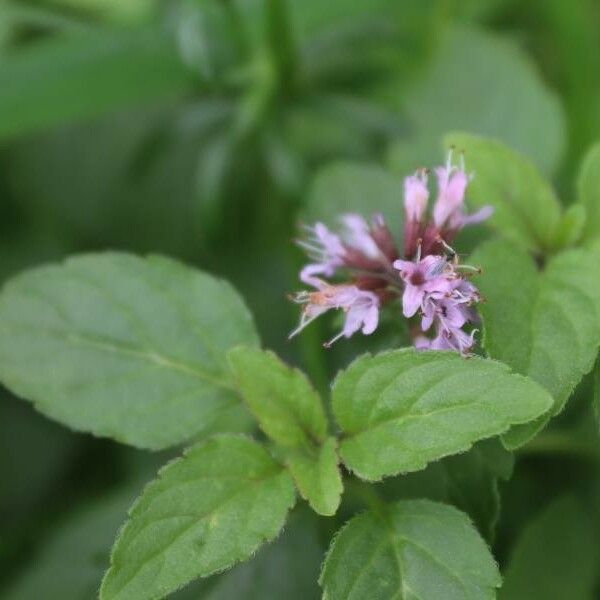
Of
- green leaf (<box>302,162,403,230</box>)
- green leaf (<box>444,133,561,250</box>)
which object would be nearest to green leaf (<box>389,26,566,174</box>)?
green leaf (<box>302,162,403,230</box>)

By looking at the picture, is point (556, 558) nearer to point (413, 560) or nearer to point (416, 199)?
point (413, 560)

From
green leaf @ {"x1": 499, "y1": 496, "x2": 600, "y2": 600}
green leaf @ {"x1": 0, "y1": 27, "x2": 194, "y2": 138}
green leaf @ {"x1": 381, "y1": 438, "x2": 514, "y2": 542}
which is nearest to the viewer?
green leaf @ {"x1": 381, "y1": 438, "x2": 514, "y2": 542}

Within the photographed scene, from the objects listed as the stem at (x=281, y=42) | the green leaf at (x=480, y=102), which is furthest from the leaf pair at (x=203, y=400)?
the stem at (x=281, y=42)

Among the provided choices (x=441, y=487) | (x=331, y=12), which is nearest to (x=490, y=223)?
(x=441, y=487)

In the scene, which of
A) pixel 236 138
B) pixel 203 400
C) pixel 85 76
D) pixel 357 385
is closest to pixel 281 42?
pixel 236 138

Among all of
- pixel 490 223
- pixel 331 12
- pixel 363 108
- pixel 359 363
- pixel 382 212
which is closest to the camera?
pixel 359 363

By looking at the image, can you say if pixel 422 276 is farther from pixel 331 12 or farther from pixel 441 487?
pixel 331 12

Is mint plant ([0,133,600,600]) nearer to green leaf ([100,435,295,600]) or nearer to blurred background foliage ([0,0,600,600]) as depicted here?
green leaf ([100,435,295,600])

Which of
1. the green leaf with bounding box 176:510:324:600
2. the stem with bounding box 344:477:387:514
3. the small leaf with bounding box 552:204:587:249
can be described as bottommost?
the green leaf with bounding box 176:510:324:600
